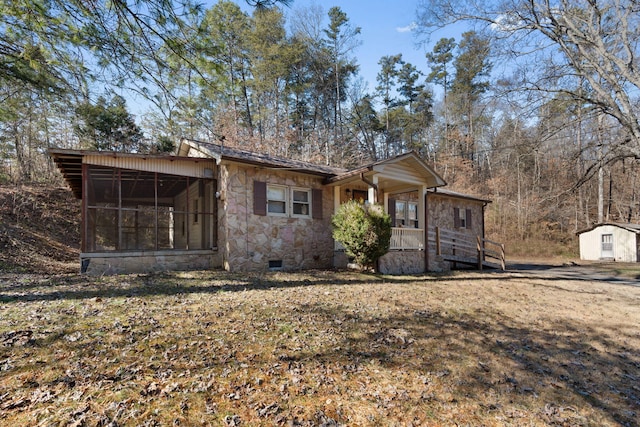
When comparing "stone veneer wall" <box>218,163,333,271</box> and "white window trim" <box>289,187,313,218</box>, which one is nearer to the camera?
"stone veneer wall" <box>218,163,333,271</box>

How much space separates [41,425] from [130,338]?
1.57m

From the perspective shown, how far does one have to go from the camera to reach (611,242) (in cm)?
1938

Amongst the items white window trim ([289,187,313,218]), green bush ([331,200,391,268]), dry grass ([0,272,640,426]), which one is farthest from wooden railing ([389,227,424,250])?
dry grass ([0,272,640,426])

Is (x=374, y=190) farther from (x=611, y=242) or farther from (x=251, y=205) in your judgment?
(x=611, y=242)

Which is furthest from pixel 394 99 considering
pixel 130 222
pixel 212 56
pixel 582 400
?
pixel 582 400

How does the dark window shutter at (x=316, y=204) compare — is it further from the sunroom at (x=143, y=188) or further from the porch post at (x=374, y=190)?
the sunroom at (x=143, y=188)

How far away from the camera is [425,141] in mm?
30016

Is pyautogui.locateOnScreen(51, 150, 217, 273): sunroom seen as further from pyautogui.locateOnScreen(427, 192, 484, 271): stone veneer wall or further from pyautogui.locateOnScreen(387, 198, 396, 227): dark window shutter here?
pyautogui.locateOnScreen(427, 192, 484, 271): stone veneer wall

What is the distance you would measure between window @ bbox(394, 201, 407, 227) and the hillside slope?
11.8 m

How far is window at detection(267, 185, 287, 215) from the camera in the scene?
10.4m

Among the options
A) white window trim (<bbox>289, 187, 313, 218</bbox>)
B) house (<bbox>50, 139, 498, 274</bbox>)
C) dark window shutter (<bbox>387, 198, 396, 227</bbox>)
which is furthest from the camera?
dark window shutter (<bbox>387, 198, 396, 227</bbox>)

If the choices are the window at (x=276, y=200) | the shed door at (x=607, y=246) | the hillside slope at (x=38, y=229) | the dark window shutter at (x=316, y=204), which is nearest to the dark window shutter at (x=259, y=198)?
the window at (x=276, y=200)

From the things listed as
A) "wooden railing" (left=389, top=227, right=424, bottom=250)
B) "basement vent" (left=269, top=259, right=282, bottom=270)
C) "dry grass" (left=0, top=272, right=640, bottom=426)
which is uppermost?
"wooden railing" (left=389, top=227, right=424, bottom=250)

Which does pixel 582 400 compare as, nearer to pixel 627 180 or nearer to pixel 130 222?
pixel 130 222
